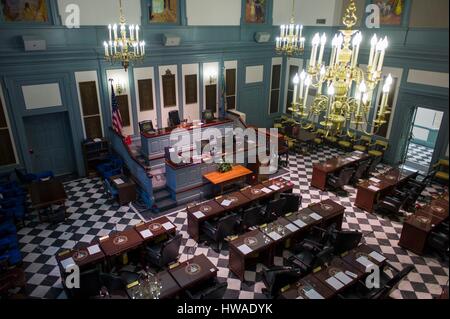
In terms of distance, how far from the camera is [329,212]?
843cm

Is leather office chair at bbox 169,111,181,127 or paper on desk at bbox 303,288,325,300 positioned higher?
leather office chair at bbox 169,111,181,127

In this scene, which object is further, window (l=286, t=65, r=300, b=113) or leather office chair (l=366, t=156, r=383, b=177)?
window (l=286, t=65, r=300, b=113)

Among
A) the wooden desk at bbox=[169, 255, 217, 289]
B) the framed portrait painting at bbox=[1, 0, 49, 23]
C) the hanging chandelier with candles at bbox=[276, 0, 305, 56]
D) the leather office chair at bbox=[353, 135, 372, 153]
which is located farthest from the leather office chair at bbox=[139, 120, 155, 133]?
the leather office chair at bbox=[353, 135, 372, 153]

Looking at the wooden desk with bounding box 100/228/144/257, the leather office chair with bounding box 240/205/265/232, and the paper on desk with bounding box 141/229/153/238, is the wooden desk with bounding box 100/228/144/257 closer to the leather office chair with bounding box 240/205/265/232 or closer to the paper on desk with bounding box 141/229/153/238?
the paper on desk with bounding box 141/229/153/238

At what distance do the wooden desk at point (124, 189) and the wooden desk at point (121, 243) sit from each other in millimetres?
2781

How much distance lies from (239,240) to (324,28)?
1108cm

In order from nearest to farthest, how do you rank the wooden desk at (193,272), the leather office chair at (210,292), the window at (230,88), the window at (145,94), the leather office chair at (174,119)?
the leather office chair at (210,292) → the wooden desk at (193,272) → the window at (145,94) → the leather office chair at (174,119) → the window at (230,88)

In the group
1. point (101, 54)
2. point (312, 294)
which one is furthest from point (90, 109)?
point (312, 294)

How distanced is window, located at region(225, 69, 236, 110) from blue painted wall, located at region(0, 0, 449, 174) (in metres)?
0.36

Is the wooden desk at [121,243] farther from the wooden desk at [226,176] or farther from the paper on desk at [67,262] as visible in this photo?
the wooden desk at [226,176]

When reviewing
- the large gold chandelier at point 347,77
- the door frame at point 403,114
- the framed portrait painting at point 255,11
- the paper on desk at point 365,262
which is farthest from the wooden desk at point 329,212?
the framed portrait painting at point 255,11

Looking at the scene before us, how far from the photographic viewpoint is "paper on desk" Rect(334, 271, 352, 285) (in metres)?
5.92

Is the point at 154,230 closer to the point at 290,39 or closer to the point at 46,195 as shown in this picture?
the point at 46,195

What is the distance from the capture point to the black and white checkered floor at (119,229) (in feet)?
23.2
